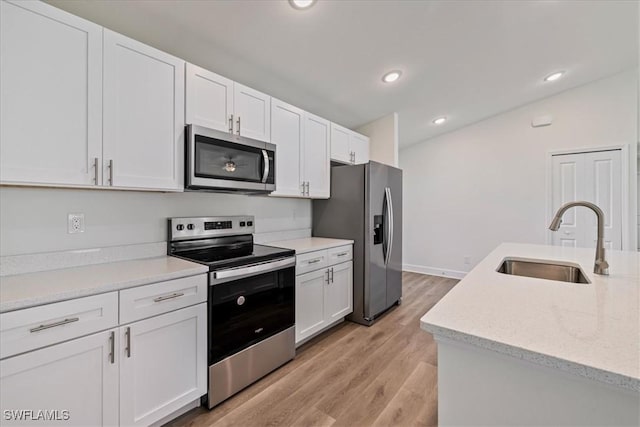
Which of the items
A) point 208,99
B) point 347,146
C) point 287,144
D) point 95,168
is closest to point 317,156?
point 287,144

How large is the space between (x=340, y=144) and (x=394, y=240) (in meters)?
1.32

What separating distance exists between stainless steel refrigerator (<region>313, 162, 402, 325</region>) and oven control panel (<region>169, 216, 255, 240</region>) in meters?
0.99

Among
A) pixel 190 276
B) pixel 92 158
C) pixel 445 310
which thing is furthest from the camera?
pixel 190 276

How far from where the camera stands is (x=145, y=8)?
64.2 inches

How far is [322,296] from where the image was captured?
2639mm

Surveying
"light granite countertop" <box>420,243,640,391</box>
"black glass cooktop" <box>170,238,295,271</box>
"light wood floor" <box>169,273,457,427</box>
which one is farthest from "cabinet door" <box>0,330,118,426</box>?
"light granite countertop" <box>420,243,640,391</box>

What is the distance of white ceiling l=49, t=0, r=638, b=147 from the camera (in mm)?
1805

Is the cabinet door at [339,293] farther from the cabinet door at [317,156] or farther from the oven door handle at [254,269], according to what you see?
the cabinet door at [317,156]

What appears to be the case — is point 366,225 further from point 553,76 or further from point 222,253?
point 553,76

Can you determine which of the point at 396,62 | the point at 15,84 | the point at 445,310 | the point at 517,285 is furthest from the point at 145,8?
the point at 517,285

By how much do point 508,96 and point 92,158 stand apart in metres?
4.64

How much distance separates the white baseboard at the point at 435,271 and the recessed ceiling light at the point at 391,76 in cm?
345

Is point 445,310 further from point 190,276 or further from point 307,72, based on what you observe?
point 307,72

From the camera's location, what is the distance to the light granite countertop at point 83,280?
1145 mm
